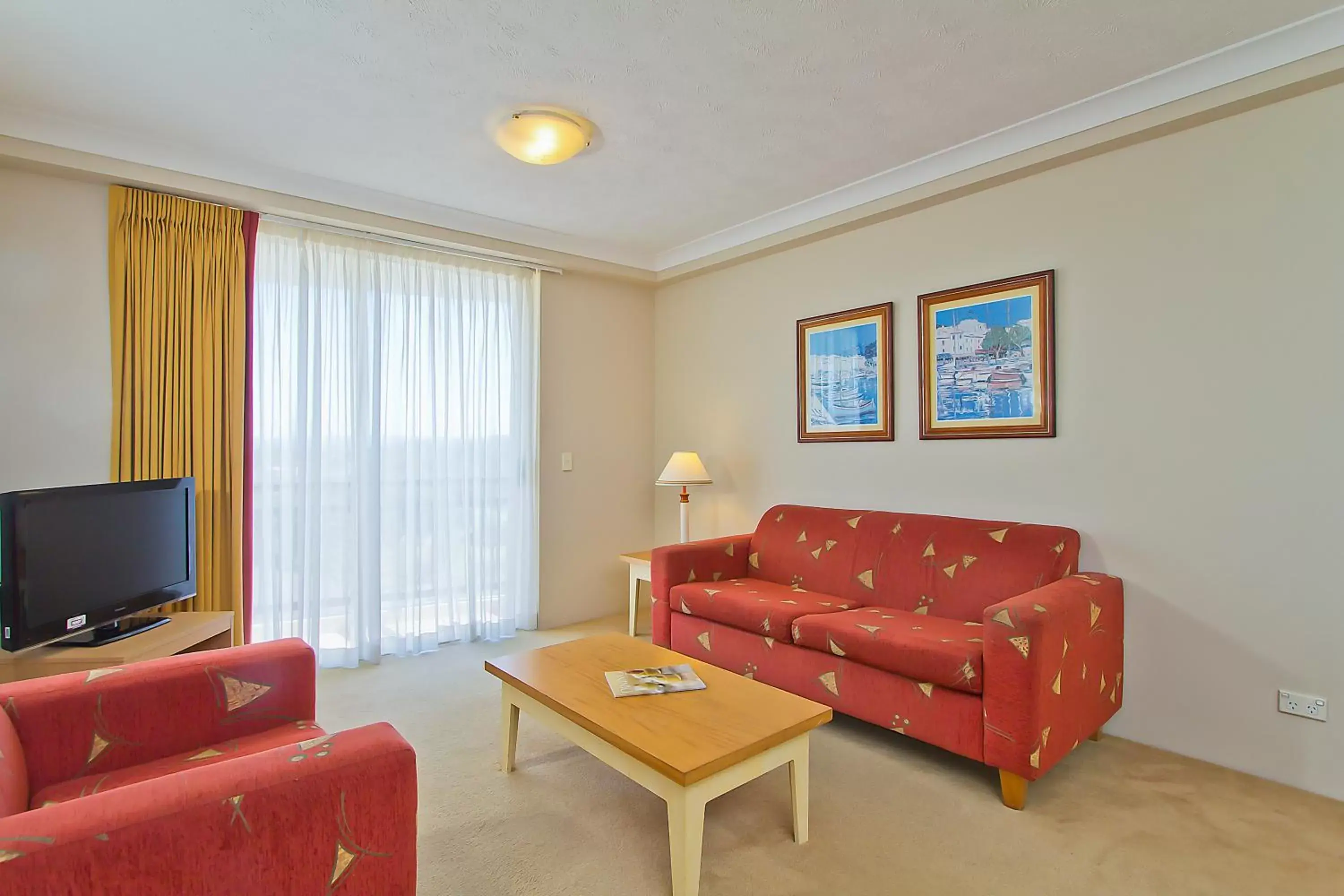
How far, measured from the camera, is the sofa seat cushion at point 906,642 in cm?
235

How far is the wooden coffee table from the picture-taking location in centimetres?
175

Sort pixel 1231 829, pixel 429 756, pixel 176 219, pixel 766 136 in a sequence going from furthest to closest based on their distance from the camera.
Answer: pixel 176 219 < pixel 766 136 < pixel 429 756 < pixel 1231 829

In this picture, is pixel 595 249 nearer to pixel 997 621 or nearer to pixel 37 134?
pixel 37 134

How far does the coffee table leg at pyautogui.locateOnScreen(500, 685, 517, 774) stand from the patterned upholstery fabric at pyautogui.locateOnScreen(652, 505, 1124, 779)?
46.1 inches

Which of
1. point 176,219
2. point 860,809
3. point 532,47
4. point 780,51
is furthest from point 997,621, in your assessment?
point 176,219

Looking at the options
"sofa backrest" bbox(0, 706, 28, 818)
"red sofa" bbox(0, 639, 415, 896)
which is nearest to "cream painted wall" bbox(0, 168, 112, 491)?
"red sofa" bbox(0, 639, 415, 896)

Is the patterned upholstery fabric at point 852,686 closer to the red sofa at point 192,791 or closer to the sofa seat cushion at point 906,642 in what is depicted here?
the sofa seat cushion at point 906,642

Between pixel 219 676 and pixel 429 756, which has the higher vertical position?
pixel 219 676

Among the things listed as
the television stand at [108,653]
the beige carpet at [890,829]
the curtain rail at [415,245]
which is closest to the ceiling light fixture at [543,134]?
the curtain rail at [415,245]

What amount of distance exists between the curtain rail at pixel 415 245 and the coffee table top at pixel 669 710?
258cm

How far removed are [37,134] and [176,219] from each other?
54 cm

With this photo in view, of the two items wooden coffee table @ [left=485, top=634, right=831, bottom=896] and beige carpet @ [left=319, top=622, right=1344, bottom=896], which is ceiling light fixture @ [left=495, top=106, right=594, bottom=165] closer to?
wooden coffee table @ [left=485, top=634, right=831, bottom=896]

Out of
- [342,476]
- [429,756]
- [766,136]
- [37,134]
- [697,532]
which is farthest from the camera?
[697,532]

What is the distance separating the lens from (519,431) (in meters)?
4.43
